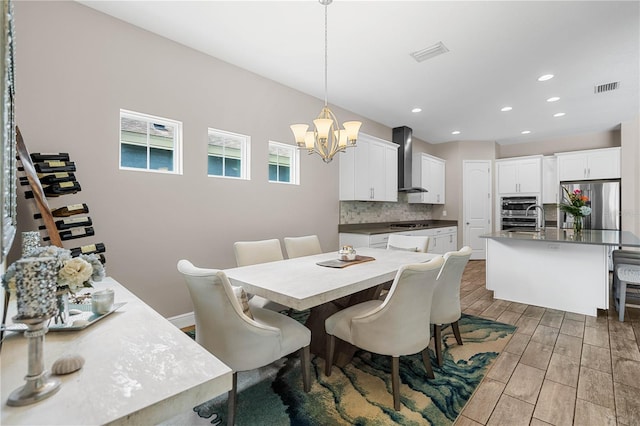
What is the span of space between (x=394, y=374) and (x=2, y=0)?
7.73 ft

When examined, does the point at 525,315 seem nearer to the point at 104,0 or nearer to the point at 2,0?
the point at 2,0

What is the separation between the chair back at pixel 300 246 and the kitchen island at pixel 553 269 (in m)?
2.22

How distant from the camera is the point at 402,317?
171 centimetres

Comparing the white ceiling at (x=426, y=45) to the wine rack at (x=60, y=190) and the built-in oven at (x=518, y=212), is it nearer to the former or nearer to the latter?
the wine rack at (x=60, y=190)

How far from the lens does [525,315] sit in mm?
3314

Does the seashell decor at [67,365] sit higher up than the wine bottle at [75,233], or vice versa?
the wine bottle at [75,233]

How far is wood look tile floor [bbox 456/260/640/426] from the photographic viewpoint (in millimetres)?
1713

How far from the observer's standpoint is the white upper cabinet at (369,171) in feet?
15.2

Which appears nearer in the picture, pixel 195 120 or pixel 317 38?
pixel 317 38

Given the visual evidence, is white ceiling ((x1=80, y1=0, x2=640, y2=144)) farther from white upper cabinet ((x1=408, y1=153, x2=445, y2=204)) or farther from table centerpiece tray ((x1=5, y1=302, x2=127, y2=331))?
table centerpiece tray ((x1=5, y1=302, x2=127, y2=331))

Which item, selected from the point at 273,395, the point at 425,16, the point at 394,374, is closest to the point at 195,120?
the point at 425,16

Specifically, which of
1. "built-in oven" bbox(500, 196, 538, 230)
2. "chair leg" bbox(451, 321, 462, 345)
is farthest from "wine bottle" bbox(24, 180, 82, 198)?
"built-in oven" bbox(500, 196, 538, 230)

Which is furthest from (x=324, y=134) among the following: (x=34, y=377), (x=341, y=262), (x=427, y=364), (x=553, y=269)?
(x=553, y=269)

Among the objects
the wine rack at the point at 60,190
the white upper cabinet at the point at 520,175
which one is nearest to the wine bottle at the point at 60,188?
the wine rack at the point at 60,190
